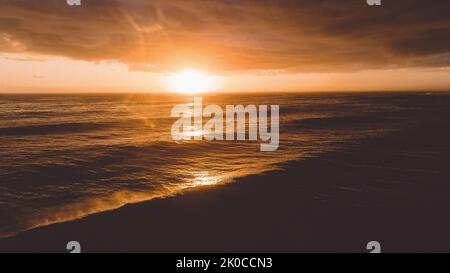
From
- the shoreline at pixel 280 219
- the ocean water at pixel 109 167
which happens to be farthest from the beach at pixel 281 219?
the ocean water at pixel 109 167

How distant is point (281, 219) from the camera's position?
8.81 meters

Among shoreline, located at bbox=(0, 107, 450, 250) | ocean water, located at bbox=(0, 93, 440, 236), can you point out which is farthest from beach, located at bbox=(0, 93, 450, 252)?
ocean water, located at bbox=(0, 93, 440, 236)

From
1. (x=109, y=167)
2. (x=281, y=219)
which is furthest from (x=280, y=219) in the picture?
(x=109, y=167)

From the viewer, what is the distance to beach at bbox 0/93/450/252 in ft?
24.6

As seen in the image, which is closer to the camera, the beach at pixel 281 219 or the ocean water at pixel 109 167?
the beach at pixel 281 219

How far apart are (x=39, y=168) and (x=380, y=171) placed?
16094 mm

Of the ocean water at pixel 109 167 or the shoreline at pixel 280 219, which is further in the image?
the ocean water at pixel 109 167

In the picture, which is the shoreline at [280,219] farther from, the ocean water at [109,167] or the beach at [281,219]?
the ocean water at [109,167]

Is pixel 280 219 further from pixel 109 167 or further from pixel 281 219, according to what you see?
pixel 109 167

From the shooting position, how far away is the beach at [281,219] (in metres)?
7.49

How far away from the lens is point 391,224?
8336mm

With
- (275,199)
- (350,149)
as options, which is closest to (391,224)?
(275,199)

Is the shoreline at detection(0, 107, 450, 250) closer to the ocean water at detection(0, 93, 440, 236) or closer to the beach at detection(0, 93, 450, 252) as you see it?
the beach at detection(0, 93, 450, 252)
